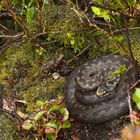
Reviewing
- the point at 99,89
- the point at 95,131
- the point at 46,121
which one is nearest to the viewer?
the point at 46,121

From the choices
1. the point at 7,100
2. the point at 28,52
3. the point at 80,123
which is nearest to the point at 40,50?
the point at 28,52

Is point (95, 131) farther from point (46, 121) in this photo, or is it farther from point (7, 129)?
point (7, 129)

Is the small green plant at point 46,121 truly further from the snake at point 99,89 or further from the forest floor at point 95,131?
the snake at point 99,89

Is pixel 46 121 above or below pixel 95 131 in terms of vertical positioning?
above

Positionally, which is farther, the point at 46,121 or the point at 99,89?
the point at 99,89

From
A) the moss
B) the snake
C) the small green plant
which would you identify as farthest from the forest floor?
the moss

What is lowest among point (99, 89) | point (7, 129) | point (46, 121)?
point (7, 129)

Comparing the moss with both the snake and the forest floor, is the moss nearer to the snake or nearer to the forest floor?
the forest floor

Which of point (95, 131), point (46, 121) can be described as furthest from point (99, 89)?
point (46, 121)
